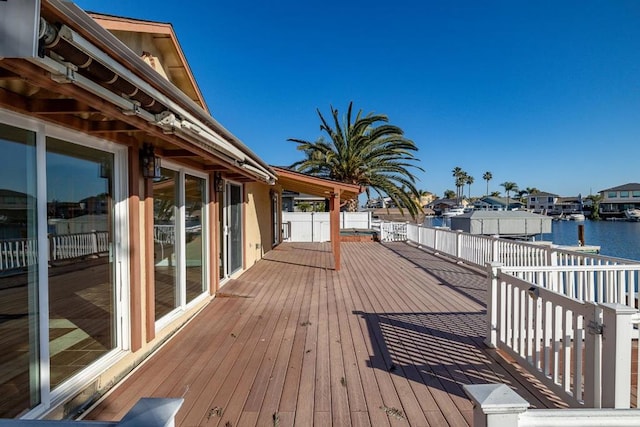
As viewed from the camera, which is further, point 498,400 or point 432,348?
point 432,348

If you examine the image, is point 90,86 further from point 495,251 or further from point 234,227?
point 495,251

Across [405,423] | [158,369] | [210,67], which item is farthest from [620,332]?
[210,67]

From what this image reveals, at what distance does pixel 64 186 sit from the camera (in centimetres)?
236

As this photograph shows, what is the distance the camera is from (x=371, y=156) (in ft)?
49.9

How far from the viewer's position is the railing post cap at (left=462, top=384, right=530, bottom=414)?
1032mm

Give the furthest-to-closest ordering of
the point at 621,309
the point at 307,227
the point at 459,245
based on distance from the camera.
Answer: the point at 307,227
the point at 459,245
the point at 621,309

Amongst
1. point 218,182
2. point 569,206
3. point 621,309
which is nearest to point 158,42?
point 218,182

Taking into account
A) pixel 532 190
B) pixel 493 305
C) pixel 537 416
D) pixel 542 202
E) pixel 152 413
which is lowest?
pixel 493 305

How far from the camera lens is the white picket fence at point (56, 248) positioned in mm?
1910

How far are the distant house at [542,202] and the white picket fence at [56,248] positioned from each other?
70.1 meters

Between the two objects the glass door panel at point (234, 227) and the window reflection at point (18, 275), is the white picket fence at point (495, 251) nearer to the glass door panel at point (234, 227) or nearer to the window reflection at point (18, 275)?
the glass door panel at point (234, 227)

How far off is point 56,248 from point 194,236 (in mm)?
2365

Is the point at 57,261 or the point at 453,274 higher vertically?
the point at 57,261

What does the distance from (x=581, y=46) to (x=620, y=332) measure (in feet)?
46.4
